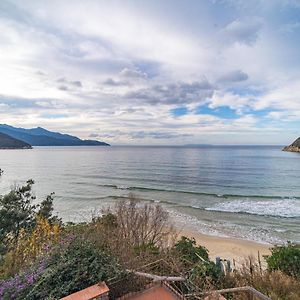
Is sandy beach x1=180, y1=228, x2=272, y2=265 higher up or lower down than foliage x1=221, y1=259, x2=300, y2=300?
lower down

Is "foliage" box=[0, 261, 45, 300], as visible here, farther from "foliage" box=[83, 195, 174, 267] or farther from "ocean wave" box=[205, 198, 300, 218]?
"ocean wave" box=[205, 198, 300, 218]

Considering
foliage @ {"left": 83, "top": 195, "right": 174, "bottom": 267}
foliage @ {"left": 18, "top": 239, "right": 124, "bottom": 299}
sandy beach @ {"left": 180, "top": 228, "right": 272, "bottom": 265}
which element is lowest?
sandy beach @ {"left": 180, "top": 228, "right": 272, "bottom": 265}

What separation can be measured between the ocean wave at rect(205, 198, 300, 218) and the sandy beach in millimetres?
7076

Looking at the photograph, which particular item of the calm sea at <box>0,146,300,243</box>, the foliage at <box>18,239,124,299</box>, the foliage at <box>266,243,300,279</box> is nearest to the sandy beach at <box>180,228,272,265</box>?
the calm sea at <box>0,146,300,243</box>

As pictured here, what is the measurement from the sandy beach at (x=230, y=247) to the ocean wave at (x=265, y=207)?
23.2 ft

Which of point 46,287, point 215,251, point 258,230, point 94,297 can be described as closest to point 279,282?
point 94,297

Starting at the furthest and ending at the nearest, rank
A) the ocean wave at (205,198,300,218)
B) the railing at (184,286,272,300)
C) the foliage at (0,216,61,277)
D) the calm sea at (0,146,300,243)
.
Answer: the ocean wave at (205,198,300,218) < the calm sea at (0,146,300,243) < the foliage at (0,216,61,277) < the railing at (184,286,272,300)

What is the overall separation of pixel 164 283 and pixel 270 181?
1591 inches

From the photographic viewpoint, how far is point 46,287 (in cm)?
456

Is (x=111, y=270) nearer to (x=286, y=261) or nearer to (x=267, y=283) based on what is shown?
(x=267, y=283)

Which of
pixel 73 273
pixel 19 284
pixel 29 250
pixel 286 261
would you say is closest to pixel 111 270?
pixel 73 273

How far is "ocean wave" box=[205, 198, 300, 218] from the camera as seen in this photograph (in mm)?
23875

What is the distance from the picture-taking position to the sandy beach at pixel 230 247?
1545 centimetres

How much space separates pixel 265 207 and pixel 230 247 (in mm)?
11392
